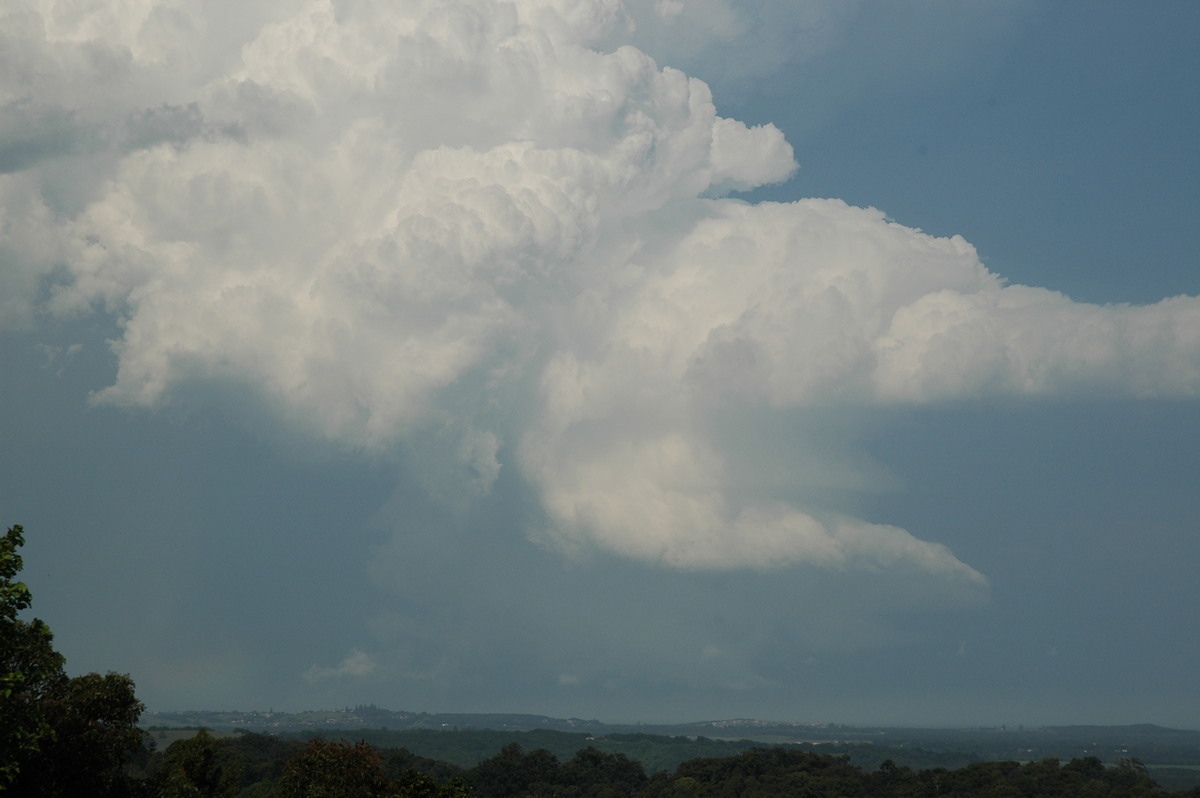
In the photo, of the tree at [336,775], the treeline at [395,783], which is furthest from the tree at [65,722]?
the tree at [336,775]

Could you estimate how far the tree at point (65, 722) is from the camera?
154 feet

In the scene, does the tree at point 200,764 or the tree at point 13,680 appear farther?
the tree at point 200,764

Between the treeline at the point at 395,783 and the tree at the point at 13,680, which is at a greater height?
the tree at the point at 13,680

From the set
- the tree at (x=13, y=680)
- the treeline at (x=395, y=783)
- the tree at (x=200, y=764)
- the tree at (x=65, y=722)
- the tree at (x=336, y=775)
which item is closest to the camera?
the tree at (x=13, y=680)

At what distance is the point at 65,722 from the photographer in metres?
57.1

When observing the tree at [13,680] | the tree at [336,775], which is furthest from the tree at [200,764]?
the tree at [13,680]

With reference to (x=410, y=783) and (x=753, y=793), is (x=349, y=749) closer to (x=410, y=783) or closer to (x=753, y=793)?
(x=410, y=783)

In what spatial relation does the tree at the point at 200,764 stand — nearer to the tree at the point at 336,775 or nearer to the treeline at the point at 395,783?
the treeline at the point at 395,783

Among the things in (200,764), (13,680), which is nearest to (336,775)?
(200,764)

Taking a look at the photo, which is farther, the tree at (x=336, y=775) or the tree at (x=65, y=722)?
the tree at (x=336, y=775)

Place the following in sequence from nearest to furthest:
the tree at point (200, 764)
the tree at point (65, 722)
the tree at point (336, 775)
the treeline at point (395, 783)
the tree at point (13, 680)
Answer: the tree at point (13, 680), the tree at point (65, 722), the treeline at point (395, 783), the tree at point (336, 775), the tree at point (200, 764)

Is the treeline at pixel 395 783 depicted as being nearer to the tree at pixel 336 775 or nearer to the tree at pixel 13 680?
the tree at pixel 336 775

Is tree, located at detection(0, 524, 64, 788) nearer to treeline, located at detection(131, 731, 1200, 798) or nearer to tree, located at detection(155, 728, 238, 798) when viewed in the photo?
treeline, located at detection(131, 731, 1200, 798)

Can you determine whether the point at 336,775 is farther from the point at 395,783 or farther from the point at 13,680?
the point at 13,680
